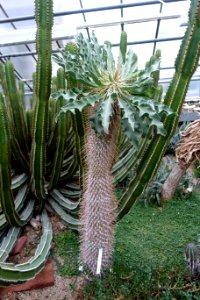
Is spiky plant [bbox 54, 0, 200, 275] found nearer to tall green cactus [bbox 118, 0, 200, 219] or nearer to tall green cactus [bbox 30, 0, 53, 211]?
tall green cactus [bbox 118, 0, 200, 219]

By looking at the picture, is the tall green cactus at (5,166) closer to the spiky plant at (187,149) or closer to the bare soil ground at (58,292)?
the bare soil ground at (58,292)

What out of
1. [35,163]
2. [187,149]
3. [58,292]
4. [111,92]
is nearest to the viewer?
[111,92]

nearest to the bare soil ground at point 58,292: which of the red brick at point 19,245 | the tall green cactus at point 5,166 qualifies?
the red brick at point 19,245

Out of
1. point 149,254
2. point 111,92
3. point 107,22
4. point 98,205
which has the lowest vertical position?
point 149,254

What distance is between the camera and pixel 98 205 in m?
2.29

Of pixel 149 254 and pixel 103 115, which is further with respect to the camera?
pixel 149 254

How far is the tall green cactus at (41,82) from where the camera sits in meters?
2.38

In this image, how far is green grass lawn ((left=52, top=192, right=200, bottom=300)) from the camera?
88.0 inches

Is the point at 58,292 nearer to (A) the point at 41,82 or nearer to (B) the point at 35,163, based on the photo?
(B) the point at 35,163

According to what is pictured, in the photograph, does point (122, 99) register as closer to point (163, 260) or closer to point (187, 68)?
point (187, 68)

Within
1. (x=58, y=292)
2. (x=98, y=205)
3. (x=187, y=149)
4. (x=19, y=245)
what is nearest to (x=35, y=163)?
(x=19, y=245)

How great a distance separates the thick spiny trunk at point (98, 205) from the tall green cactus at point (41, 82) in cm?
51

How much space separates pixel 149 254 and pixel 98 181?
3.61 feet

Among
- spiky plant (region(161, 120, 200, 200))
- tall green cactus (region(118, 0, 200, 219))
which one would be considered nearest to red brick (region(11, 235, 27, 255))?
tall green cactus (region(118, 0, 200, 219))
